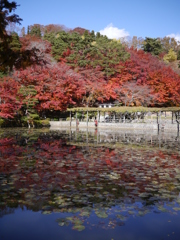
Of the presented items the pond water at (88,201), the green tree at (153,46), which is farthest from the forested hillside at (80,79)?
the pond water at (88,201)

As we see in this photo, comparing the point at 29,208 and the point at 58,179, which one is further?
the point at 58,179

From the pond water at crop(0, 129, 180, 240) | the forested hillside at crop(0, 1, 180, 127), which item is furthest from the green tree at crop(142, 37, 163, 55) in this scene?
the pond water at crop(0, 129, 180, 240)

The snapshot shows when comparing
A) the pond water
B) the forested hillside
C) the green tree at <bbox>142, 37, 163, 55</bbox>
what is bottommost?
the pond water

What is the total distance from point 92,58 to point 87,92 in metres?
5.47

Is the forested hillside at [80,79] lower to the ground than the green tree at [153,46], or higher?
lower

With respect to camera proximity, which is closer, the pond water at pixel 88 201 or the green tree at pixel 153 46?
the pond water at pixel 88 201

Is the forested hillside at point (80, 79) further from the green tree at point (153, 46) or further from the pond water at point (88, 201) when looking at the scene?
the pond water at point (88, 201)

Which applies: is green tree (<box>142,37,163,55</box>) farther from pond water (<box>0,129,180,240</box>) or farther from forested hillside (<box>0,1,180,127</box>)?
pond water (<box>0,129,180,240</box>)

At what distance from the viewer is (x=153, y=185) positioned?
6023 millimetres

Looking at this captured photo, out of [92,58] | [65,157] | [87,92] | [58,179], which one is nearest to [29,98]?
[87,92]

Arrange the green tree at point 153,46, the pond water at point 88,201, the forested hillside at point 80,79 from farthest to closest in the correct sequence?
1. the green tree at point 153,46
2. the forested hillside at point 80,79
3. the pond water at point 88,201

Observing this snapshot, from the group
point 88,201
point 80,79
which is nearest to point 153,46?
point 80,79

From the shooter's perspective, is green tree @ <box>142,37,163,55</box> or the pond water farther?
green tree @ <box>142,37,163,55</box>

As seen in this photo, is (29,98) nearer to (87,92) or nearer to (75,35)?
(87,92)
